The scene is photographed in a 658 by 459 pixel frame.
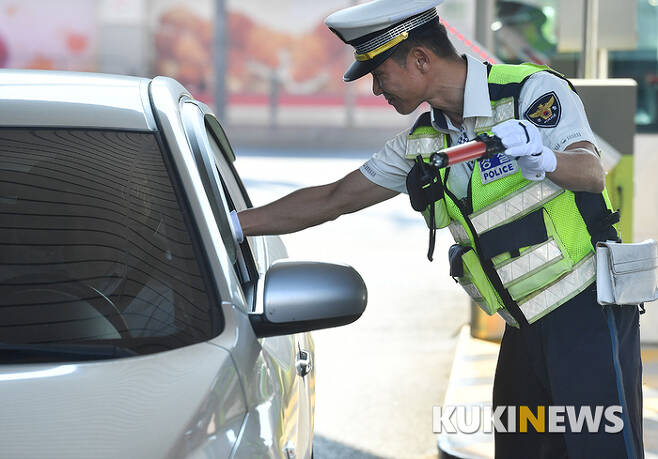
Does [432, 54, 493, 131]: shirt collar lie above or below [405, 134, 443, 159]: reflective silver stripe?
above

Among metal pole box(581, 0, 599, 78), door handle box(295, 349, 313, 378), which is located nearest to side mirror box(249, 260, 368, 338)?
door handle box(295, 349, 313, 378)

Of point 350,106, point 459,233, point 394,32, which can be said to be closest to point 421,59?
point 394,32

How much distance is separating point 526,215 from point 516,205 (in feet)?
0.12

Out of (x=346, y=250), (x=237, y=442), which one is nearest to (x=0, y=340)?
(x=237, y=442)

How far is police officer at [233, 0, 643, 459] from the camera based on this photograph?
2742 millimetres

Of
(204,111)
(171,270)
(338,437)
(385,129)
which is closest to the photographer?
(171,270)

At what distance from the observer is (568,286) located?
9.05 ft

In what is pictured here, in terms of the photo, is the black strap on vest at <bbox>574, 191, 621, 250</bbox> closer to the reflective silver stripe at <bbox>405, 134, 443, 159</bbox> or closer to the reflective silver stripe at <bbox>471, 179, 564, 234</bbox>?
the reflective silver stripe at <bbox>471, 179, 564, 234</bbox>

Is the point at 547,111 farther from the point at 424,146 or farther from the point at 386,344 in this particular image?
the point at 386,344

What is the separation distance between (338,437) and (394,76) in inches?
101

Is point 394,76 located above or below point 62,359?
above

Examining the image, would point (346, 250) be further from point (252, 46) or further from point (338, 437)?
point (252, 46)

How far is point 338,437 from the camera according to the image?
5.01 metres

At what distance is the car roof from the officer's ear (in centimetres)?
70
